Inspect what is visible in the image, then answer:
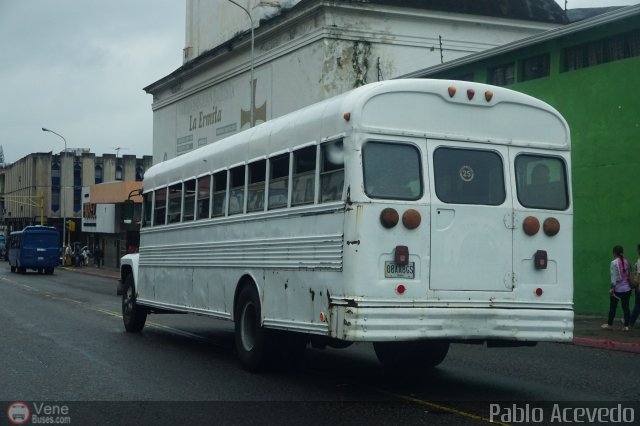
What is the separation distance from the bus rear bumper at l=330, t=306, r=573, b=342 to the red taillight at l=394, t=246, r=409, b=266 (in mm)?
467

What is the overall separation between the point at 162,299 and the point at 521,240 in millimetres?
7425

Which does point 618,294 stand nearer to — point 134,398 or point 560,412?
point 560,412

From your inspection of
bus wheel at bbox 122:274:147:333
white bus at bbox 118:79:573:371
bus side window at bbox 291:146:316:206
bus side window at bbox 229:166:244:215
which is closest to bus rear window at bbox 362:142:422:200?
white bus at bbox 118:79:573:371

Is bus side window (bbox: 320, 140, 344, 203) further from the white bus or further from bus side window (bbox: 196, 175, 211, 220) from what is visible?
bus side window (bbox: 196, 175, 211, 220)

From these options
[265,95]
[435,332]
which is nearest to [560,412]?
[435,332]

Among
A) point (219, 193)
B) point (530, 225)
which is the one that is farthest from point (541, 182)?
point (219, 193)

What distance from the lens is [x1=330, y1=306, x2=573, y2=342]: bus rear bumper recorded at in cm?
925

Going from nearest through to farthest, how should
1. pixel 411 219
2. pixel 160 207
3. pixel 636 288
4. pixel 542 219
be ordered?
pixel 411 219 < pixel 542 219 < pixel 160 207 < pixel 636 288

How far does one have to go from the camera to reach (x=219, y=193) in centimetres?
1341

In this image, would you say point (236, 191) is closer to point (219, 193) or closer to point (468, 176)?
point (219, 193)

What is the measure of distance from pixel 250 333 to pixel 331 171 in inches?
115

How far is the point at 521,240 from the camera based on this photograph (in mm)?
10148

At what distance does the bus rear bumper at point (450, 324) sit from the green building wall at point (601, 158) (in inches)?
459

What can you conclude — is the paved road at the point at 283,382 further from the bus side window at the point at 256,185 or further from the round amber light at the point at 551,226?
the bus side window at the point at 256,185
